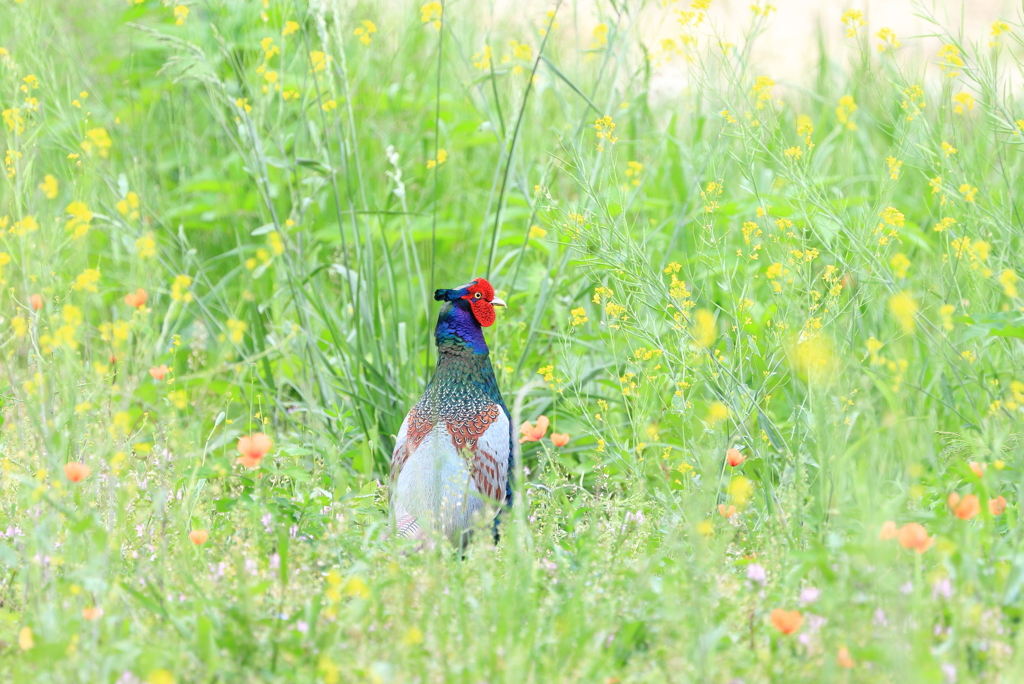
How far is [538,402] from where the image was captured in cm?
364

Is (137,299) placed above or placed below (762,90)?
below

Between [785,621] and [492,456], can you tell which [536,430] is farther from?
[785,621]

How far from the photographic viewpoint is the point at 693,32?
125 inches

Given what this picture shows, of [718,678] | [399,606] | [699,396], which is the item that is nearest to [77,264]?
[399,606]

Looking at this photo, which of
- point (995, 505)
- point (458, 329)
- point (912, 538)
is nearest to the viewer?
point (912, 538)

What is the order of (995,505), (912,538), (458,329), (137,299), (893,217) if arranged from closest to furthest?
(912,538), (137,299), (995,505), (893,217), (458,329)

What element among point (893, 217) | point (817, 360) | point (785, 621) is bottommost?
point (785, 621)

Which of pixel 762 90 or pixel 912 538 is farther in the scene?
pixel 762 90

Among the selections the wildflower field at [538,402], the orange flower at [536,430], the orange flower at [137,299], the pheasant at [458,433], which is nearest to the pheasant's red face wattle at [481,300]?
the pheasant at [458,433]

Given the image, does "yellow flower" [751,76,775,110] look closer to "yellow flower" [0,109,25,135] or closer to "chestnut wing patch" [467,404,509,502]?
"chestnut wing patch" [467,404,509,502]

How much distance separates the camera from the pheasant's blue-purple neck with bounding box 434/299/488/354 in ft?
10.4

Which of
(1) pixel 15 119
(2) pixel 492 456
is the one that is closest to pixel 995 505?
(2) pixel 492 456

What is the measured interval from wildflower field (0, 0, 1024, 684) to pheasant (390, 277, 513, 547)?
0.11 m

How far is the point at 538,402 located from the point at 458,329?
1.94ft
